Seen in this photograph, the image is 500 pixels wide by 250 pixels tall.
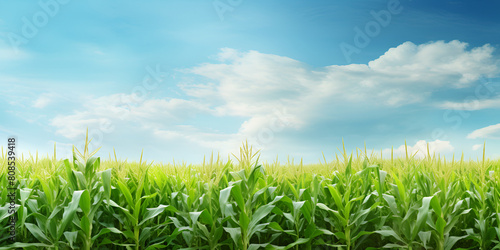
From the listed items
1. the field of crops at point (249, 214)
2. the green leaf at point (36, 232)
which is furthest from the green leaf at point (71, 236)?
the green leaf at point (36, 232)

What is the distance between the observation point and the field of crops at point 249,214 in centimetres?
325

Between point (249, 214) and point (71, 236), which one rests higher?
point (249, 214)

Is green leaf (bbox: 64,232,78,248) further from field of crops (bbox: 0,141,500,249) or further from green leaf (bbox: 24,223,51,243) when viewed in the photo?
green leaf (bbox: 24,223,51,243)

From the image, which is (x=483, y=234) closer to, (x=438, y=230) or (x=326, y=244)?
(x=438, y=230)

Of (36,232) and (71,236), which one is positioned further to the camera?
(36,232)

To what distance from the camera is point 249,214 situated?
10.8 ft

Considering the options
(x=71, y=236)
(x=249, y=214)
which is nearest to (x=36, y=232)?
(x=71, y=236)

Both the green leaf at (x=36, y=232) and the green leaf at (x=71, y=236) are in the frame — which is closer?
the green leaf at (x=71, y=236)

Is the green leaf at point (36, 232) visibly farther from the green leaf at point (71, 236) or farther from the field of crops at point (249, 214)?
the green leaf at point (71, 236)

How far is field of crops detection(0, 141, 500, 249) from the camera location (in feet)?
10.7

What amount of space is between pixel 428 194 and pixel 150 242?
2.66 meters

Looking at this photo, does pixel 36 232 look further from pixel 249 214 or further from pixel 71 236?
pixel 249 214

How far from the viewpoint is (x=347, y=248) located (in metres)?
3.36

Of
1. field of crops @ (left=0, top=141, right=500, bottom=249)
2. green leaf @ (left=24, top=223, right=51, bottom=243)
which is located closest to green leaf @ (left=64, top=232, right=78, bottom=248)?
field of crops @ (left=0, top=141, right=500, bottom=249)
